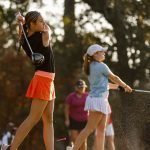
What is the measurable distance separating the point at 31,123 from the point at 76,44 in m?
16.1

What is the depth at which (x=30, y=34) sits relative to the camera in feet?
31.2

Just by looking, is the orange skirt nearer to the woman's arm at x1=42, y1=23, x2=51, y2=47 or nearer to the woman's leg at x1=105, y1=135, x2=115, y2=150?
the woman's arm at x1=42, y1=23, x2=51, y2=47

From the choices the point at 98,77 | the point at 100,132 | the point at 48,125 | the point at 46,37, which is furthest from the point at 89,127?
the point at 46,37

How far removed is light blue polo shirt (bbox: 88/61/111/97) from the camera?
412 inches

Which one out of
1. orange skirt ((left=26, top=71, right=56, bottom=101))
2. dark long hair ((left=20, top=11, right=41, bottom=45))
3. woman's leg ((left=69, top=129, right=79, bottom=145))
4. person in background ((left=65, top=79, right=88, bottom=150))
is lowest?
woman's leg ((left=69, top=129, right=79, bottom=145))

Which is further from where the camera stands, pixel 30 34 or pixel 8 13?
pixel 8 13

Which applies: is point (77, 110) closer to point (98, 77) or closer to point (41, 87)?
point (98, 77)

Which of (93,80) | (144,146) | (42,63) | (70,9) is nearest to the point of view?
(42,63)

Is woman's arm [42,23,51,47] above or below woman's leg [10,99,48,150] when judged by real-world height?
above

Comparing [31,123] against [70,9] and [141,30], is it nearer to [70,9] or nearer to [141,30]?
[141,30]

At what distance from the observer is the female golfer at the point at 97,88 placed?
10.4 metres

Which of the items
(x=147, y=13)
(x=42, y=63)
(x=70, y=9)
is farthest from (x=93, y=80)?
(x=70, y=9)

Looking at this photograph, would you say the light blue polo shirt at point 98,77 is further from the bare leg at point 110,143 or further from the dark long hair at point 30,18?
the bare leg at point 110,143

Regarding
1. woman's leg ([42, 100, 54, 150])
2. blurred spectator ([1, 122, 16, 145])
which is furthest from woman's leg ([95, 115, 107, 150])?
blurred spectator ([1, 122, 16, 145])
